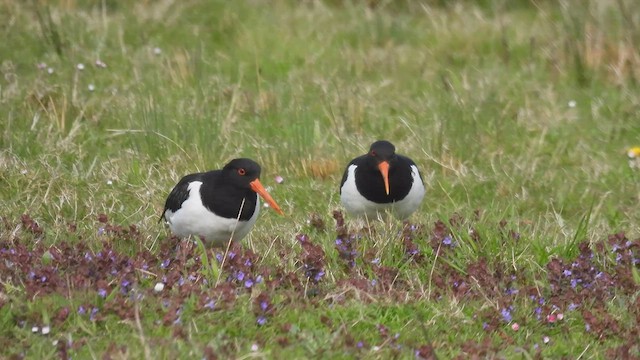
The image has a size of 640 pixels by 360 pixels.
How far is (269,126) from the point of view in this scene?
8.35 metres

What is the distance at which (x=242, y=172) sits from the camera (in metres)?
6.27

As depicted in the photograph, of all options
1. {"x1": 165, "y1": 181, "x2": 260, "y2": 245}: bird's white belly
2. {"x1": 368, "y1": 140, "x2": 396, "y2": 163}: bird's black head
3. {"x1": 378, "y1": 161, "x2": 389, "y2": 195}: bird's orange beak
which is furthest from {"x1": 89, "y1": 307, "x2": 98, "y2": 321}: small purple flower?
{"x1": 368, "y1": 140, "x2": 396, "y2": 163}: bird's black head

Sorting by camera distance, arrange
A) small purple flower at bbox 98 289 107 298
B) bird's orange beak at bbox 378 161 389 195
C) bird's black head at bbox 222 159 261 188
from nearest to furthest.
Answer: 1. small purple flower at bbox 98 289 107 298
2. bird's black head at bbox 222 159 261 188
3. bird's orange beak at bbox 378 161 389 195

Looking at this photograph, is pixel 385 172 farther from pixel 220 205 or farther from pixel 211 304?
pixel 211 304

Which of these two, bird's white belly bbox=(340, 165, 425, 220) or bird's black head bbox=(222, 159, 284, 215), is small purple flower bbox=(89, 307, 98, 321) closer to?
bird's black head bbox=(222, 159, 284, 215)

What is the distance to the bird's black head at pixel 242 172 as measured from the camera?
625 centimetres

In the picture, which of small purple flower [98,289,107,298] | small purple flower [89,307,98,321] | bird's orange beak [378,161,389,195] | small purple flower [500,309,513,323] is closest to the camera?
small purple flower [89,307,98,321]

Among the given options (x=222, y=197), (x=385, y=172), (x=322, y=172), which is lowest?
(x=322, y=172)

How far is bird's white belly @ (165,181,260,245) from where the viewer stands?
241 inches

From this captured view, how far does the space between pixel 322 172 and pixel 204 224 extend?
1.73 m

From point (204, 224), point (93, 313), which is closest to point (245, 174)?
point (204, 224)

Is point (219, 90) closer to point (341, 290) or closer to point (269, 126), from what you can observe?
point (269, 126)

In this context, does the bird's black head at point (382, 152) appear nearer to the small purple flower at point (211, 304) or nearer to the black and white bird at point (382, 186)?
the black and white bird at point (382, 186)

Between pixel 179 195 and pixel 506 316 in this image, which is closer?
pixel 506 316
